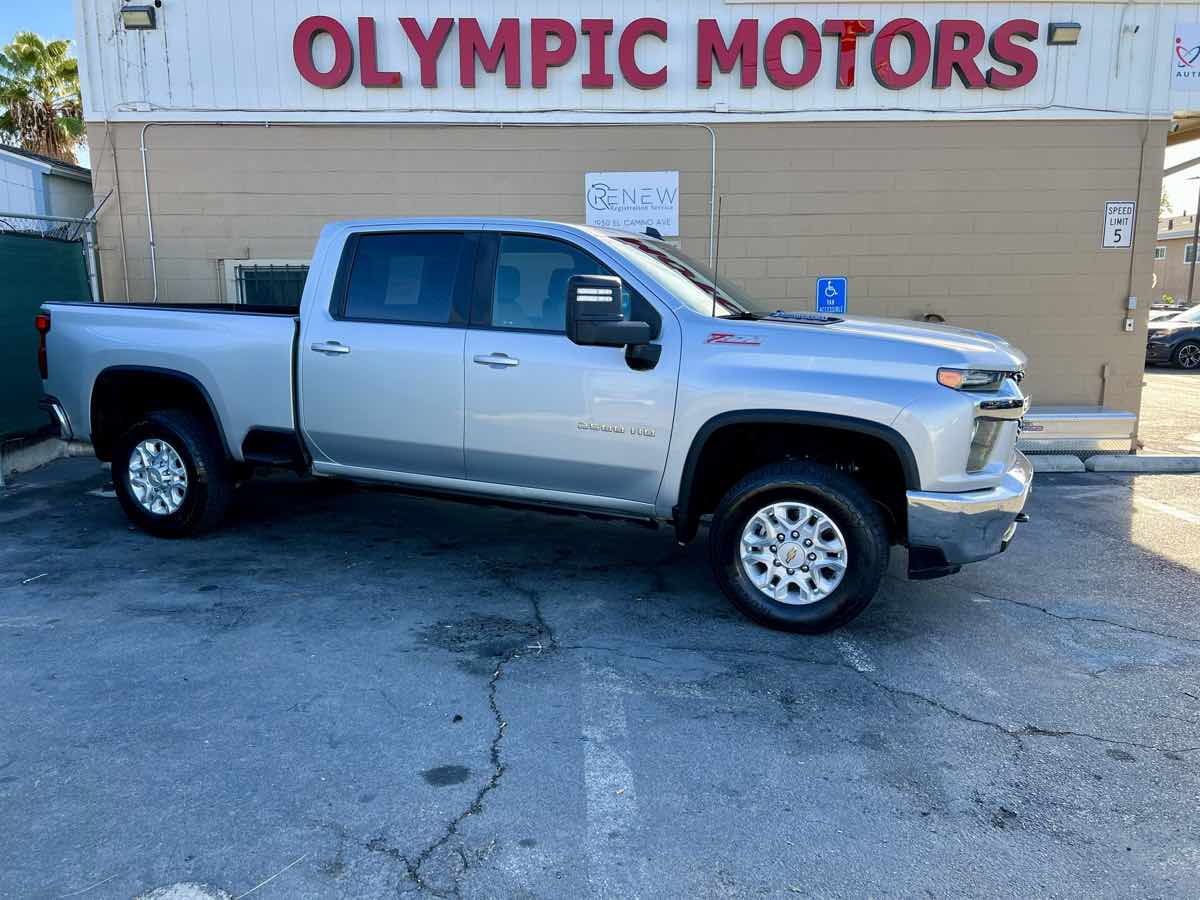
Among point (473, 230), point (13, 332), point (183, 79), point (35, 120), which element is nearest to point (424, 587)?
point (473, 230)

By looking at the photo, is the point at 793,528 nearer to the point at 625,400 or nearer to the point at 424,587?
the point at 625,400

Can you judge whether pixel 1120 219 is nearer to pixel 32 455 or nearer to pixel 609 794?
pixel 609 794

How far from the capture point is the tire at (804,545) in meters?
4.28

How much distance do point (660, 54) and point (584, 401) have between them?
229 inches

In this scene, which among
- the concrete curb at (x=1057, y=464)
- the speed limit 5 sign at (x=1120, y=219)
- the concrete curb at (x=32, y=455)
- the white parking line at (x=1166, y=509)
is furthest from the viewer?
the speed limit 5 sign at (x=1120, y=219)

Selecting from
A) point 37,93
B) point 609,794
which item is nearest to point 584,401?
point 609,794

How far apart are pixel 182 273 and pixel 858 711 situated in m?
8.46

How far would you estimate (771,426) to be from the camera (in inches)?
180

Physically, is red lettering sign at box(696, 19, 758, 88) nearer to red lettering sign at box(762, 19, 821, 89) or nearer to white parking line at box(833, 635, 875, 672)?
red lettering sign at box(762, 19, 821, 89)

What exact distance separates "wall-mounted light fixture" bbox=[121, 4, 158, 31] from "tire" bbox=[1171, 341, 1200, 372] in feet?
66.6

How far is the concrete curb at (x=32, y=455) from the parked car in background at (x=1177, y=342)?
20.3 meters

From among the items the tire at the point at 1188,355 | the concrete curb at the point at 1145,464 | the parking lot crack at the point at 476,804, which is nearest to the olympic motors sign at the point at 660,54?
the concrete curb at the point at 1145,464

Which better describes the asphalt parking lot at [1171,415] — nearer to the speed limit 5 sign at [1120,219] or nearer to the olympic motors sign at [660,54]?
the speed limit 5 sign at [1120,219]

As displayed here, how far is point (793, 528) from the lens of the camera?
A: 14.5 ft
